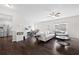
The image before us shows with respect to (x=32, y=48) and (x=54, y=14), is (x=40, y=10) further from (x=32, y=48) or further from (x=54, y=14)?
(x=32, y=48)

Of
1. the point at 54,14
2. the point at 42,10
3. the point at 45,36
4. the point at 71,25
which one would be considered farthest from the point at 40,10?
the point at 71,25

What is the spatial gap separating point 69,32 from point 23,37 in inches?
28.0

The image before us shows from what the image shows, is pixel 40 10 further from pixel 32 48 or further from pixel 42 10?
pixel 32 48

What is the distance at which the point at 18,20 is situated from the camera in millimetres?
1607

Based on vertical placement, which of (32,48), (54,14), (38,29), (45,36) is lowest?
(32,48)

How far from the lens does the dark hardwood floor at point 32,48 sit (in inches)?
64.1

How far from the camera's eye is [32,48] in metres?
1.65

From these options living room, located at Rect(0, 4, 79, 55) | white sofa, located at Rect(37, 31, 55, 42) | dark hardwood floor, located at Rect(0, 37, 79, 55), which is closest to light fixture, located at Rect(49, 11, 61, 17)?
living room, located at Rect(0, 4, 79, 55)

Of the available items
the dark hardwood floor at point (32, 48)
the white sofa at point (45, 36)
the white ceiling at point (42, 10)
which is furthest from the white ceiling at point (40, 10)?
the dark hardwood floor at point (32, 48)

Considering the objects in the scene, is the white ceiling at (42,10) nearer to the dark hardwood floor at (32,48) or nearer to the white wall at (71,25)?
the white wall at (71,25)

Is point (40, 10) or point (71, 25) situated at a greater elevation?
point (40, 10)

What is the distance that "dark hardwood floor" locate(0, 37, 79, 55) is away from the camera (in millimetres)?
1628

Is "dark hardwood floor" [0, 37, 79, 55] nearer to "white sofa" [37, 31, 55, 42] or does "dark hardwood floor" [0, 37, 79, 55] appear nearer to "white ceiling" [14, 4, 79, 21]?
"white sofa" [37, 31, 55, 42]

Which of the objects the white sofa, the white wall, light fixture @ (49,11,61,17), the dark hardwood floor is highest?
light fixture @ (49,11,61,17)
